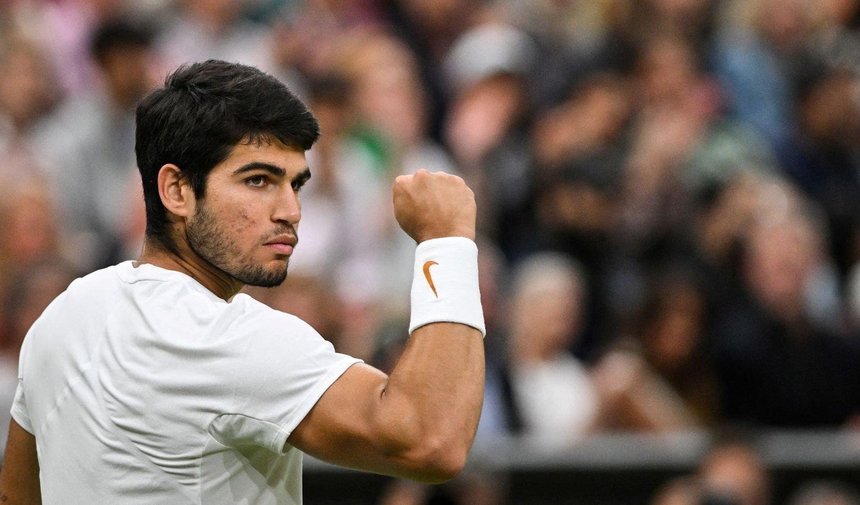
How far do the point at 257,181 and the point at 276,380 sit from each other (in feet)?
1.32

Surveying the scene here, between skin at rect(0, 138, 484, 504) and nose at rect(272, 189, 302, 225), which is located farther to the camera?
nose at rect(272, 189, 302, 225)

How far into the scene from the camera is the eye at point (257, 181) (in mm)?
2668

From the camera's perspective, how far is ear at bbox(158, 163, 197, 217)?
2.69 metres

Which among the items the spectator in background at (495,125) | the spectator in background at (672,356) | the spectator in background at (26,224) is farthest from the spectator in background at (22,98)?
the spectator in background at (672,356)

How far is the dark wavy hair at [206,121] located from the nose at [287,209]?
10 centimetres

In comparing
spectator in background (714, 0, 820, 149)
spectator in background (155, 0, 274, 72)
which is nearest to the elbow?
spectator in background (155, 0, 274, 72)

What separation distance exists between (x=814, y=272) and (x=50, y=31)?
480 cm

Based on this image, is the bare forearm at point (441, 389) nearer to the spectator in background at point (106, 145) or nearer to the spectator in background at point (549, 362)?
the spectator in background at point (549, 362)

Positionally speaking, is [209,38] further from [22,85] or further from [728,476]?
[728,476]

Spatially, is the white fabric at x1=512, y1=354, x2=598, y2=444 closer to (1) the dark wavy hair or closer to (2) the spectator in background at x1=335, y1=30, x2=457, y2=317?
(2) the spectator in background at x1=335, y1=30, x2=457, y2=317

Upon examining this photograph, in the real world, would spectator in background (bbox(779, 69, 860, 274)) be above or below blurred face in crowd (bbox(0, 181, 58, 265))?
above

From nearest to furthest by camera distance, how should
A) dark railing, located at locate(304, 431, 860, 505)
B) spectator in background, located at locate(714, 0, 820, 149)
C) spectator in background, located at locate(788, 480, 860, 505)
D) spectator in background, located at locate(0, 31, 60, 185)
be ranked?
dark railing, located at locate(304, 431, 860, 505) → spectator in background, located at locate(788, 480, 860, 505) → spectator in background, located at locate(0, 31, 60, 185) → spectator in background, located at locate(714, 0, 820, 149)

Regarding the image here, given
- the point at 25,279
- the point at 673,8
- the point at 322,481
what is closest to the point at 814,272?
the point at 673,8

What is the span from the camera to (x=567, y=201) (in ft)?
27.2
